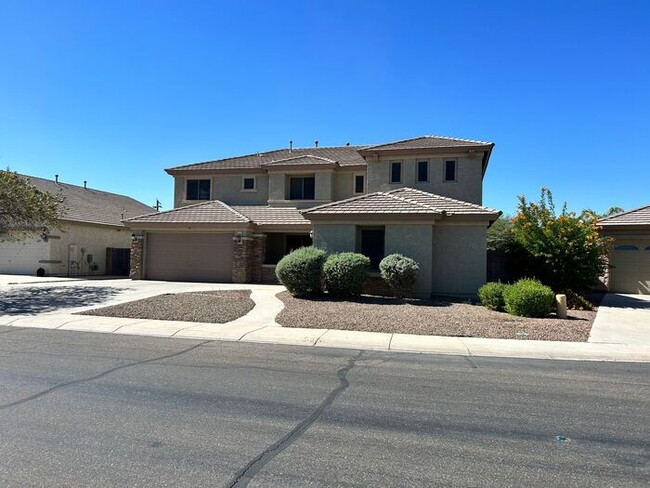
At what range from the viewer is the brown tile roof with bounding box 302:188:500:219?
59.5ft

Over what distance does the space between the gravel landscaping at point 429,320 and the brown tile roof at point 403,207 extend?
388 cm

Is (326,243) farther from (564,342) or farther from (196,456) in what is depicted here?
(196,456)

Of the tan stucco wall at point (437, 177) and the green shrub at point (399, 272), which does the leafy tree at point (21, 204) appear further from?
the tan stucco wall at point (437, 177)

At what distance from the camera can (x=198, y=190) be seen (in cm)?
2878

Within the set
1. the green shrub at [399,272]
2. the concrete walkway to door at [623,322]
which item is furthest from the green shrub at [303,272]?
the concrete walkway to door at [623,322]

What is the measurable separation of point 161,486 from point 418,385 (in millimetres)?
4106

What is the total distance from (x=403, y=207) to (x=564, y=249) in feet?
21.0

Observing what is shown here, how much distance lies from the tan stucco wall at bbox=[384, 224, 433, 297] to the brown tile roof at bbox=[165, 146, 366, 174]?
9.07 metres

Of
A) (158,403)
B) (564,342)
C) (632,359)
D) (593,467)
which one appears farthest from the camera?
(564,342)

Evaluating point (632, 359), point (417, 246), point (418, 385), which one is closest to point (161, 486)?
point (418, 385)

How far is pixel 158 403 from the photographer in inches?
226

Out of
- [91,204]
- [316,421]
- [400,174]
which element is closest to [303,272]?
[400,174]

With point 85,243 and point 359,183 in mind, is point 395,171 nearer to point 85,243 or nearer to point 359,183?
point 359,183

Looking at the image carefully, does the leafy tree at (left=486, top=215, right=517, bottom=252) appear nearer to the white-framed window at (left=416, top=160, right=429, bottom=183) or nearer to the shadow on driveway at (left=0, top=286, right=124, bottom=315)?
the white-framed window at (left=416, top=160, right=429, bottom=183)
